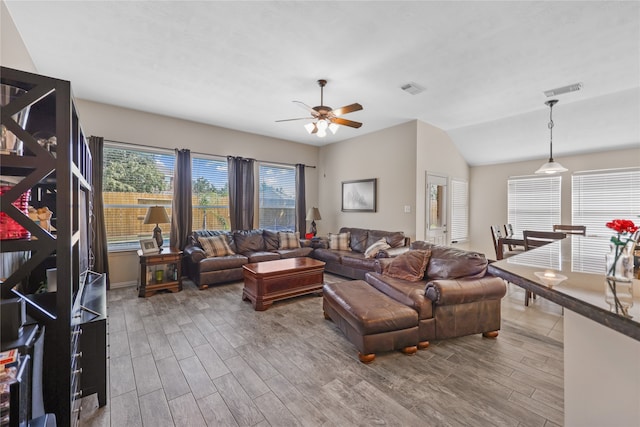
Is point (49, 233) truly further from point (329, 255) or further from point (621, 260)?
point (329, 255)

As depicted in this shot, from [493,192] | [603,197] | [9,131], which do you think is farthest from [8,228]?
[603,197]

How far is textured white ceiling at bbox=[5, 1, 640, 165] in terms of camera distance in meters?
2.20

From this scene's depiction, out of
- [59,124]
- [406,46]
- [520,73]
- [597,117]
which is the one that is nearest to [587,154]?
[597,117]

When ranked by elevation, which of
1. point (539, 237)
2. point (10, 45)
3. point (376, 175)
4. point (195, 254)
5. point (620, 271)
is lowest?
point (195, 254)

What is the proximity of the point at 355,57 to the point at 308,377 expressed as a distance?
311 cm

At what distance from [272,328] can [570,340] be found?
2.48 metres

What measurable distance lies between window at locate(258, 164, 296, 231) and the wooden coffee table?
2.35 m

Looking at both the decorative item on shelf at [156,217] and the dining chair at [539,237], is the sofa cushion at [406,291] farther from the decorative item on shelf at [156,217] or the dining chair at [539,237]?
the decorative item on shelf at [156,217]

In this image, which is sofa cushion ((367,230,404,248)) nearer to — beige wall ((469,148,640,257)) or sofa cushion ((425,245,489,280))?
sofa cushion ((425,245,489,280))

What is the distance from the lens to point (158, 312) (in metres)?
3.34

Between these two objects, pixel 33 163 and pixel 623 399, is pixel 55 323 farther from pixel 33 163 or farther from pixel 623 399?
pixel 623 399

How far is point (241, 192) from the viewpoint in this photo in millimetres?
5488

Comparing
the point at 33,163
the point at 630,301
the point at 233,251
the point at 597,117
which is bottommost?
the point at 233,251

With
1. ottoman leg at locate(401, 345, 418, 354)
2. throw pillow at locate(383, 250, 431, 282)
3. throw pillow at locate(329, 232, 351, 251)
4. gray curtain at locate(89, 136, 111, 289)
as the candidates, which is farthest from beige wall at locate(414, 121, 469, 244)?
gray curtain at locate(89, 136, 111, 289)
